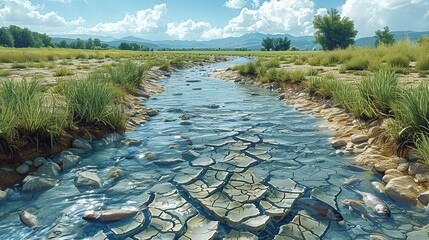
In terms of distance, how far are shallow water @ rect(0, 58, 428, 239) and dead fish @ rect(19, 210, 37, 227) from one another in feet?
0.16

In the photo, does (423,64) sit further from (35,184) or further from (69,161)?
(35,184)

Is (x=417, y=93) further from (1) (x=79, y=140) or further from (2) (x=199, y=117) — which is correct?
(1) (x=79, y=140)

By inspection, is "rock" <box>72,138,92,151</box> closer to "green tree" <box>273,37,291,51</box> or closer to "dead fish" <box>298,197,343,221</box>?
"dead fish" <box>298,197,343,221</box>

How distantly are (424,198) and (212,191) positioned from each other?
219 cm

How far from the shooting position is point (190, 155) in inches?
188

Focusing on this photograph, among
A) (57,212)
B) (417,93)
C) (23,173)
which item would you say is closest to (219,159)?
(57,212)

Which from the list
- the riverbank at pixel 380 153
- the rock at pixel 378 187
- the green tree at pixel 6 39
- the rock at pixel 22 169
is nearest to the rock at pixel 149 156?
the rock at pixel 22 169

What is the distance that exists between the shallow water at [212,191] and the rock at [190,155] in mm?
41

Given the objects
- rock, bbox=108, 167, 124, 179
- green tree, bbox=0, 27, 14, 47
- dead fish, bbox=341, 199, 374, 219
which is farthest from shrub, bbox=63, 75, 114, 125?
green tree, bbox=0, 27, 14, 47

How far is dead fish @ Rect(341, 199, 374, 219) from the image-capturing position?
3093 millimetres

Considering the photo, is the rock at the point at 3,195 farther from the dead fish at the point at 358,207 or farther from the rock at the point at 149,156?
the dead fish at the point at 358,207

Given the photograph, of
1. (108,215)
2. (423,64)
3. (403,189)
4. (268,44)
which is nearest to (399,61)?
(423,64)

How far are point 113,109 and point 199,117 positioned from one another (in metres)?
2.11

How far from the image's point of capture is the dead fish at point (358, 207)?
3093 millimetres
